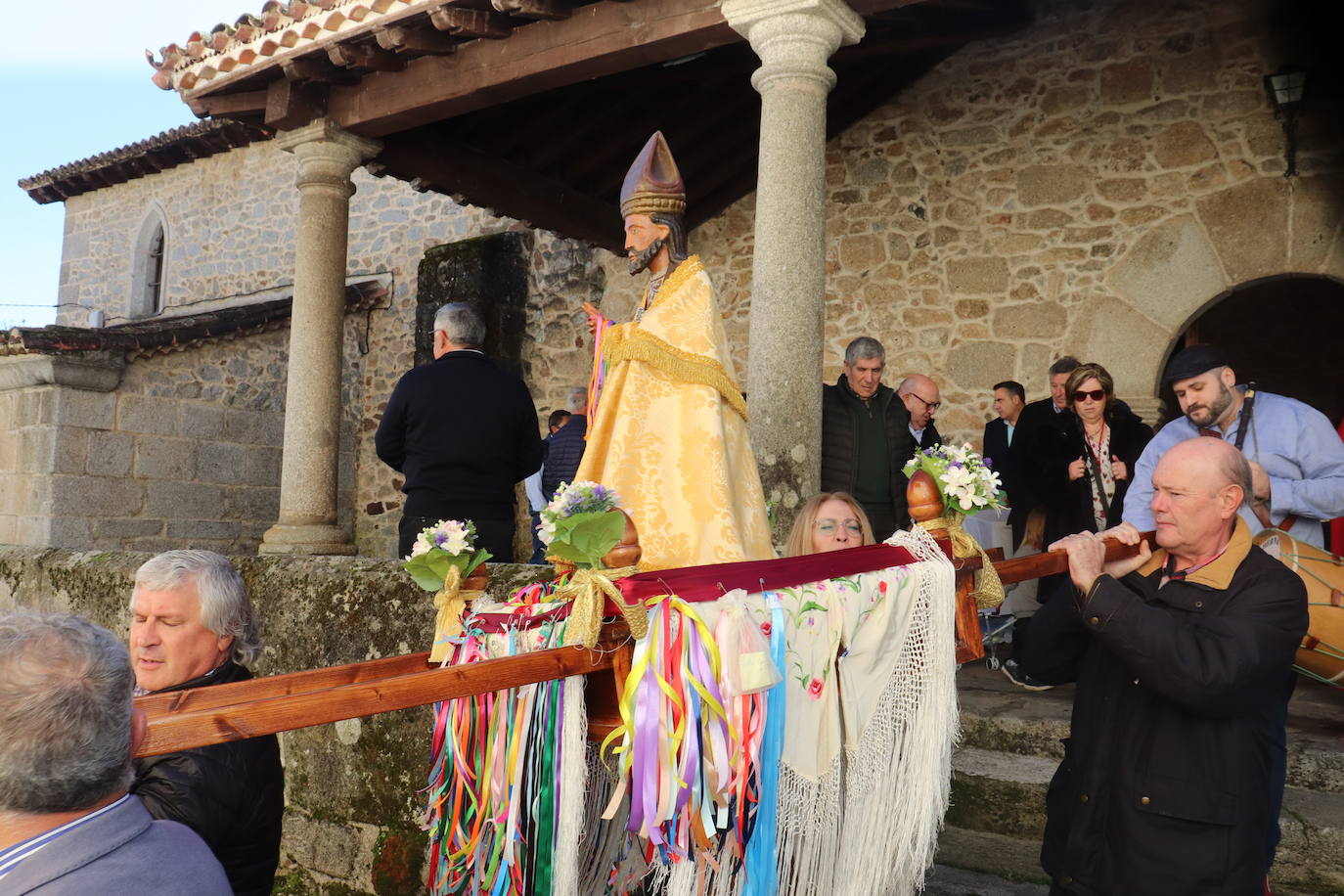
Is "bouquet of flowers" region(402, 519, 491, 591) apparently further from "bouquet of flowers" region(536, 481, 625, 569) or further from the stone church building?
the stone church building

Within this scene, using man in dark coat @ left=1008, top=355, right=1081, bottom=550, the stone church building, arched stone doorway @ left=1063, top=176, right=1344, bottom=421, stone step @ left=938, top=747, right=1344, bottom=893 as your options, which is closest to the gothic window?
the stone church building

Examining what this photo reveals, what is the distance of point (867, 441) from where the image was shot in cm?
466

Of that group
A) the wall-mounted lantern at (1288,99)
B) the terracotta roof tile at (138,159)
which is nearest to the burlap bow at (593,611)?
the wall-mounted lantern at (1288,99)

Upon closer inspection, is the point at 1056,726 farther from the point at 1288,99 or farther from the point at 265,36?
the point at 265,36

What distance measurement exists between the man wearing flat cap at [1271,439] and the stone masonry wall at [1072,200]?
314 cm

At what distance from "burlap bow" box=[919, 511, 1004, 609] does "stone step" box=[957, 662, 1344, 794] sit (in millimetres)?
1461

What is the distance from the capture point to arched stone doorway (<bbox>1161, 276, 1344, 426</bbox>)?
10719 mm

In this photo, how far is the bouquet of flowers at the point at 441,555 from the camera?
2.29 metres

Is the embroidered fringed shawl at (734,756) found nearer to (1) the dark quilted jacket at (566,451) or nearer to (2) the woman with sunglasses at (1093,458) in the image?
(2) the woman with sunglasses at (1093,458)

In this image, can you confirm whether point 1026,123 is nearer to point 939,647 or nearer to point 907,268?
point 907,268

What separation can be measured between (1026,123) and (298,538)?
5564 mm

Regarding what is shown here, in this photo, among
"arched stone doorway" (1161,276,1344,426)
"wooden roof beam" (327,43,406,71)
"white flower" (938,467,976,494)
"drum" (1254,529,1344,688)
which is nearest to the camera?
"white flower" (938,467,976,494)

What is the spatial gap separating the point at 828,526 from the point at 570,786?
155cm

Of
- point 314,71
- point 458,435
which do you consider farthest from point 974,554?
point 314,71
